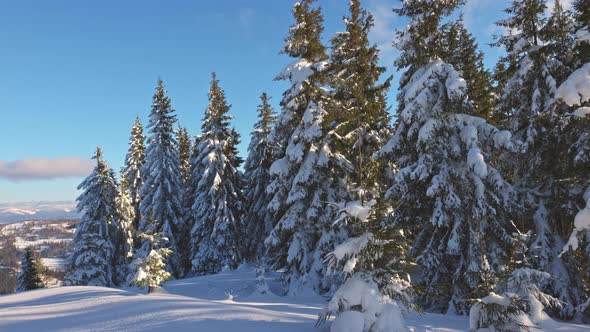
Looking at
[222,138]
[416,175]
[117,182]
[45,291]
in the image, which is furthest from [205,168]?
[416,175]

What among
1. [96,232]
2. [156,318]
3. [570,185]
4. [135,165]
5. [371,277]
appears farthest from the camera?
[135,165]

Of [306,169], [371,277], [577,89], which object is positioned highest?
[577,89]

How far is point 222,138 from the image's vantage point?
30.9m

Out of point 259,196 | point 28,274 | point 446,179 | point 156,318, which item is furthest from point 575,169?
point 28,274

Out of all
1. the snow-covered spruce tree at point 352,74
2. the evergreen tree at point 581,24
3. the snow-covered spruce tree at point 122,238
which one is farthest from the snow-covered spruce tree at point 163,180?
the evergreen tree at point 581,24

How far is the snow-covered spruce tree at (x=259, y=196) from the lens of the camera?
30625 millimetres

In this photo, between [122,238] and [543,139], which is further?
[122,238]

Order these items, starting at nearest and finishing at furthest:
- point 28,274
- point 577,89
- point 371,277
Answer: point 371,277, point 577,89, point 28,274

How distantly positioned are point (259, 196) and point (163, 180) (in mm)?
8343

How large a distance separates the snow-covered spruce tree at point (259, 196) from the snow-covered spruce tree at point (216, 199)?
109 cm

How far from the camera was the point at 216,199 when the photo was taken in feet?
98.3

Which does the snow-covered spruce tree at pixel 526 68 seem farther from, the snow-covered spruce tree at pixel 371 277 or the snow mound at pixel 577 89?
the snow-covered spruce tree at pixel 371 277

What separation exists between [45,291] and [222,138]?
785 inches

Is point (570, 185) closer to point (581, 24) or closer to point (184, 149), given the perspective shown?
point (581, 24)
